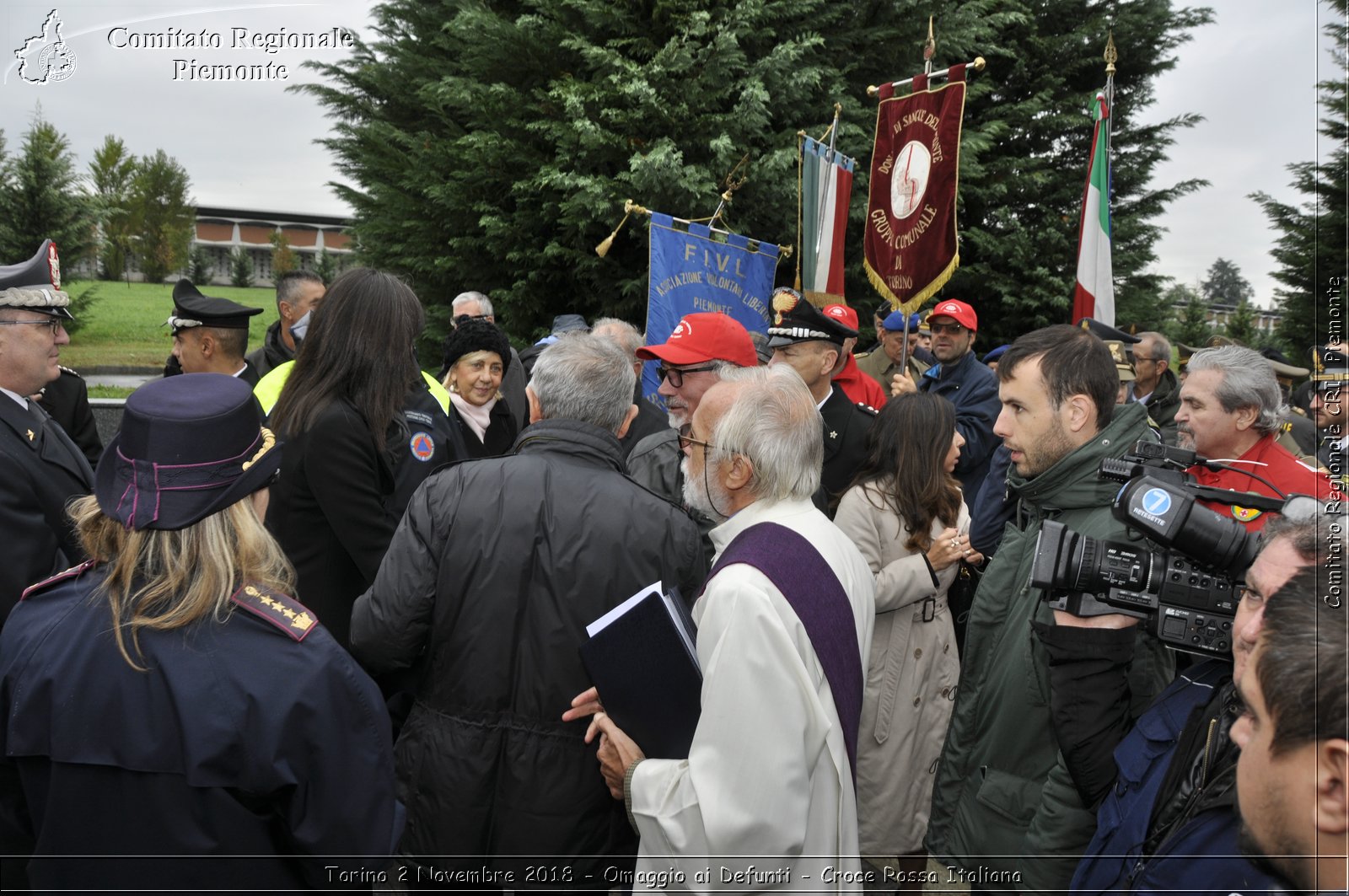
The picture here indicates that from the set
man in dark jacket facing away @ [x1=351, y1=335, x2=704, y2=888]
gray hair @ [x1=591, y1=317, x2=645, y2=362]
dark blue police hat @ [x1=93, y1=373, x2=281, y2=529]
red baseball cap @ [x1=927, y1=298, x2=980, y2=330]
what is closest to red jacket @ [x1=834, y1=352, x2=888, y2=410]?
red baseball cap @ [x1=927, y1=298, x2=980, y2=330]

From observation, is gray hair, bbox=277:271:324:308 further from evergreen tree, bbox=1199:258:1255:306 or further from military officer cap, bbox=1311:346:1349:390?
evergreen tree, bbox=1199:258:1255:306

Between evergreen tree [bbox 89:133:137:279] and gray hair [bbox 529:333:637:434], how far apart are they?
52.6 feet

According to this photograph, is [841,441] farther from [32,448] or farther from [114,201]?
[114,201]

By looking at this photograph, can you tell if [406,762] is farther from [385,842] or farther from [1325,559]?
[1325,559]

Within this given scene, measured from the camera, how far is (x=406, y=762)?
2824mm

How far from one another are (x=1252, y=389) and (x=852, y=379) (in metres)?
2.31

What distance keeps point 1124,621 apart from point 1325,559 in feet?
2.49

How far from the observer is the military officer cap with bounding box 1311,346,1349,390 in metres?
1.98

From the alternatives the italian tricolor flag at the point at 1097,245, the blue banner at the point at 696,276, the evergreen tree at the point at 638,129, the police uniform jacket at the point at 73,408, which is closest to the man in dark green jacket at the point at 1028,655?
the blue banner at the point at 696,276

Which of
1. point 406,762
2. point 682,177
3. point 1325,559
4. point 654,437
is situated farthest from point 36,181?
point 1325,559

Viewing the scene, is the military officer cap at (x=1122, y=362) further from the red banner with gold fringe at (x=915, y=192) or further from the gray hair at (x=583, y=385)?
the gray hair at (x=583, y=385)

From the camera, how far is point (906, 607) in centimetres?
369

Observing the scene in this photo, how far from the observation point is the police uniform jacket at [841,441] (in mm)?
4641

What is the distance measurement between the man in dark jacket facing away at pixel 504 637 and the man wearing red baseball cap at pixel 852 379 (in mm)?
3079
